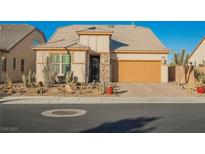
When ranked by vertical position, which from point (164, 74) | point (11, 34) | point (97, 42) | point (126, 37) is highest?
point (11, 34)

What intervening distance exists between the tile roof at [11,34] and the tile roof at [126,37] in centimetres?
322

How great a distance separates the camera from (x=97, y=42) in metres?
23.0

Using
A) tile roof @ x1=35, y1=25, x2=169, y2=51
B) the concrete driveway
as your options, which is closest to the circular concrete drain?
the concrete driveway

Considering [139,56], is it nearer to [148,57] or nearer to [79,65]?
[148,57]

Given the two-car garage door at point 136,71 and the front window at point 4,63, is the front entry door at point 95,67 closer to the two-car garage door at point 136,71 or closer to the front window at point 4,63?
the two-car garage door at point 136,71

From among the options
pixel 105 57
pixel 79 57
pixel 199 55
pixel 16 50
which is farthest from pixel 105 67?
pixel 199 55

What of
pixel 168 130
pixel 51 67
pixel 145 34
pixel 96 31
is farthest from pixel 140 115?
pixel 145 34

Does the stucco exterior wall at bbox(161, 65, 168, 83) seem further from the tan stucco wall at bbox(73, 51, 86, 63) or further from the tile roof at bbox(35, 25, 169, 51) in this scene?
the tan stucco wall at bbox(73, 51, 86, 63)

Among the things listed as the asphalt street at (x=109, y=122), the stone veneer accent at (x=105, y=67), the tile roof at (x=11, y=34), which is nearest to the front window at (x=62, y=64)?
the stone veneer accent at (x=105, y=67)

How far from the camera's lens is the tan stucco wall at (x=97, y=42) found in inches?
899

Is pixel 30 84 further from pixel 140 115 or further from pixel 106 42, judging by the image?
pixel 140 115

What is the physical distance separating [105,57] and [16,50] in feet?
31.0

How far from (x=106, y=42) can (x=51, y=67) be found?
5848mm

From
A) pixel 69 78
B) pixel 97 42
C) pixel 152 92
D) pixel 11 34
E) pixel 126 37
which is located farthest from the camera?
pixel 126 37
